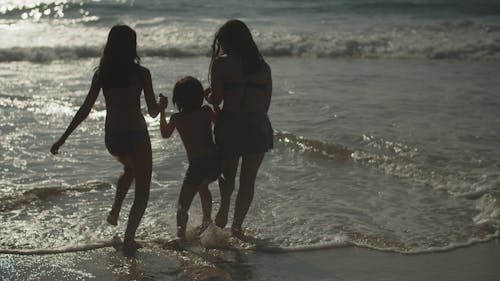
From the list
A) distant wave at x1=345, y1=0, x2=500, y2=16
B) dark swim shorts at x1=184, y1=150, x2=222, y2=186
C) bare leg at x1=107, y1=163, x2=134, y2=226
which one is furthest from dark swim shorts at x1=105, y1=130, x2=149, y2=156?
distant wave at x1=345, y1=0, x2=500, y2=16

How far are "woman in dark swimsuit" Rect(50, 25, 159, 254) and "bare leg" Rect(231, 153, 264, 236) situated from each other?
77cm

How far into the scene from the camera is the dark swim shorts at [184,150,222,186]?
17.3ft

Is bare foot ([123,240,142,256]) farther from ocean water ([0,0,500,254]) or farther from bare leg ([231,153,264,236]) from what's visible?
bare leg ([231,153,264,236])

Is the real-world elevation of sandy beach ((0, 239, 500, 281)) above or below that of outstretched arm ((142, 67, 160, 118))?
below

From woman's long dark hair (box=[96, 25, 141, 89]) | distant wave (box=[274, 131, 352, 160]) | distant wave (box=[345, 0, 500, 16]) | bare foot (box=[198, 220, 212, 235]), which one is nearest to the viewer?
woman's long dark hair (box=[96, 25, 141, 89])

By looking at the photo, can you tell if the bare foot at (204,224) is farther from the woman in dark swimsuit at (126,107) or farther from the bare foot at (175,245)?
the woman in dark swimsuit at (126,107)

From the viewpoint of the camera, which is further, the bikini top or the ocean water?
the ocean water

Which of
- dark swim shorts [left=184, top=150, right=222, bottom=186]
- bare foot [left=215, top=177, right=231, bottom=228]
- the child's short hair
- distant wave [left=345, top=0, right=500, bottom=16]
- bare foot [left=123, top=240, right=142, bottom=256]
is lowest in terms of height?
bare foot [left=123, top=240, right=142, bottom=256]

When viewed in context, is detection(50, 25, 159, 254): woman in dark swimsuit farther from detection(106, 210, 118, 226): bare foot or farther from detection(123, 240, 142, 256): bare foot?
detection(106, 210, 118, 226): bare foot

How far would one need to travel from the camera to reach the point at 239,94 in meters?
5.29

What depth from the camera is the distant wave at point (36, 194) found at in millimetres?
6434

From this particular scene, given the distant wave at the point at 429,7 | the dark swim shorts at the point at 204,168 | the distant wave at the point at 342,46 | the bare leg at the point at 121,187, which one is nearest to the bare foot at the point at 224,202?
the dark swim shorts at the point at 204,168

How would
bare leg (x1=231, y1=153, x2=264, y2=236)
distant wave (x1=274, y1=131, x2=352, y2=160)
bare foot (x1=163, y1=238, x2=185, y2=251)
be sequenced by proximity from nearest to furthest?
bare foot (x1=163, y1=238, x2=185, y2=251), bare leg (x1=231, y1=153, x2=264, y2=236), distant wave (x1=274, y1=131, x2=352, y2=160)

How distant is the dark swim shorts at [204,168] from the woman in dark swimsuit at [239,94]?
11 centimetres
